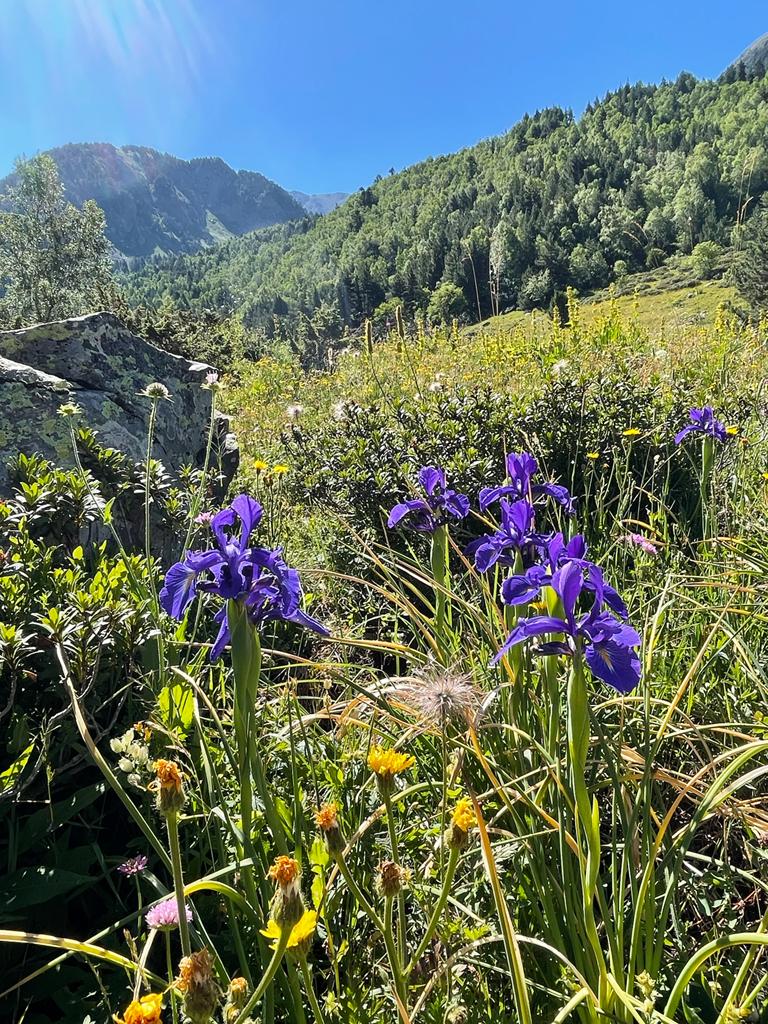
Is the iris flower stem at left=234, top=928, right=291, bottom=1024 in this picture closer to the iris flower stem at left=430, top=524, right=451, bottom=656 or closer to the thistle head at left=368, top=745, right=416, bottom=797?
the thistle head at left=368, top=745, right=416, bottom=797

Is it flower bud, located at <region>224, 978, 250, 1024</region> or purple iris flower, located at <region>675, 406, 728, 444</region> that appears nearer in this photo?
flower bud, located at <region>224, 978, 250, 1024</region>

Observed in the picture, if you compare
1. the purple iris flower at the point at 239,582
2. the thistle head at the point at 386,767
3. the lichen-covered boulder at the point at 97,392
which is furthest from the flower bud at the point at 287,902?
the lichen-covered boulder at the point at 97,392

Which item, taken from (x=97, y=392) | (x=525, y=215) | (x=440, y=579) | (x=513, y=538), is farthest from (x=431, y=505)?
(x=525, y=215)

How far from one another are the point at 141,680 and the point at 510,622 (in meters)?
1.16

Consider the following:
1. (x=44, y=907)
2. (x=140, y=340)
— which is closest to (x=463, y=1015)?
(x=44, y=907)

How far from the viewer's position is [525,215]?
52.0 m

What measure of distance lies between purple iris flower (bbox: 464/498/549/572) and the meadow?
12 millimetres

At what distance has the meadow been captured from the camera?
103 cm

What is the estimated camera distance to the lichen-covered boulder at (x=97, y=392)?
3.01m

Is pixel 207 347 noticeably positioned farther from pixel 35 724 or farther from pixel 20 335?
pixel 35 724

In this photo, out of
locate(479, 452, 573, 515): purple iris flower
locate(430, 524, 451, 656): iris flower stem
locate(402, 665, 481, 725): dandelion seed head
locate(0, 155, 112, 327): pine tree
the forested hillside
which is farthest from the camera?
locate(0, 155, 112, 327): pine tree

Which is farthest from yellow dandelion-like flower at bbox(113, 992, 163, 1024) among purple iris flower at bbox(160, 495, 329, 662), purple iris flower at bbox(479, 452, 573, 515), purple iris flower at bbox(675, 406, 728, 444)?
purple iris flower at bbox(675, 406, 728, 444)

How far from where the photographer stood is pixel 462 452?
4121 millimetres

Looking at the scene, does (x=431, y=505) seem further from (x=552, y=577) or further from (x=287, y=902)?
(x=287, y=902)
